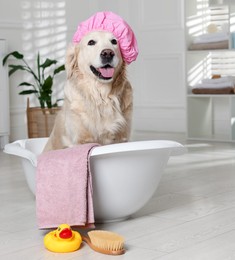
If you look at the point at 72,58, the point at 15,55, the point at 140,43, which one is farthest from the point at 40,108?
the point at 72,58

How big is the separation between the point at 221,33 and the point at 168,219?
9.51 ft

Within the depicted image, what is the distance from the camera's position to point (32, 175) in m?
2.79

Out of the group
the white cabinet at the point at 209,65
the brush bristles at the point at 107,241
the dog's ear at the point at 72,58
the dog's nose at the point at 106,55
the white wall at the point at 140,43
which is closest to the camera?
the brush bristles at the point at 107,241

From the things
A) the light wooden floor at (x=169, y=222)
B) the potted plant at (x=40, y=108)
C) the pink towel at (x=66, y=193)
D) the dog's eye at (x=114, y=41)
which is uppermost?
the dog's eye at (x=114, y=41)

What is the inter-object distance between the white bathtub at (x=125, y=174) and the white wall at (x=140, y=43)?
10.5ft

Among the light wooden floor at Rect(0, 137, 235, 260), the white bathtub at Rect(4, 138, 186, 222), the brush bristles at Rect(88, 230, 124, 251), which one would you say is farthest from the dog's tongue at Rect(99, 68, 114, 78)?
the brush bristles at Rect(88, 230, 124, 251)

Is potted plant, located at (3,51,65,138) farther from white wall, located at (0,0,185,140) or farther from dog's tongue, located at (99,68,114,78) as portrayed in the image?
dog's tongue, located at (99,68,114,78)

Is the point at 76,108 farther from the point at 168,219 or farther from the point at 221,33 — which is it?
the point at 221,33

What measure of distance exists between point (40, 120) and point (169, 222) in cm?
283

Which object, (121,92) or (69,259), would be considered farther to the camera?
(121,92)

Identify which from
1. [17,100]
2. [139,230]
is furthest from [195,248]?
[17,100]

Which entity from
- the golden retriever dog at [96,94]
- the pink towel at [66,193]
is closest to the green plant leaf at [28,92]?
the golden retriever dog at [96,94]

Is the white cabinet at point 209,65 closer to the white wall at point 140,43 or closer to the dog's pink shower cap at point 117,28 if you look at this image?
the white wall at point 140,43

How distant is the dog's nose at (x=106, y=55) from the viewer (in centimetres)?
253
